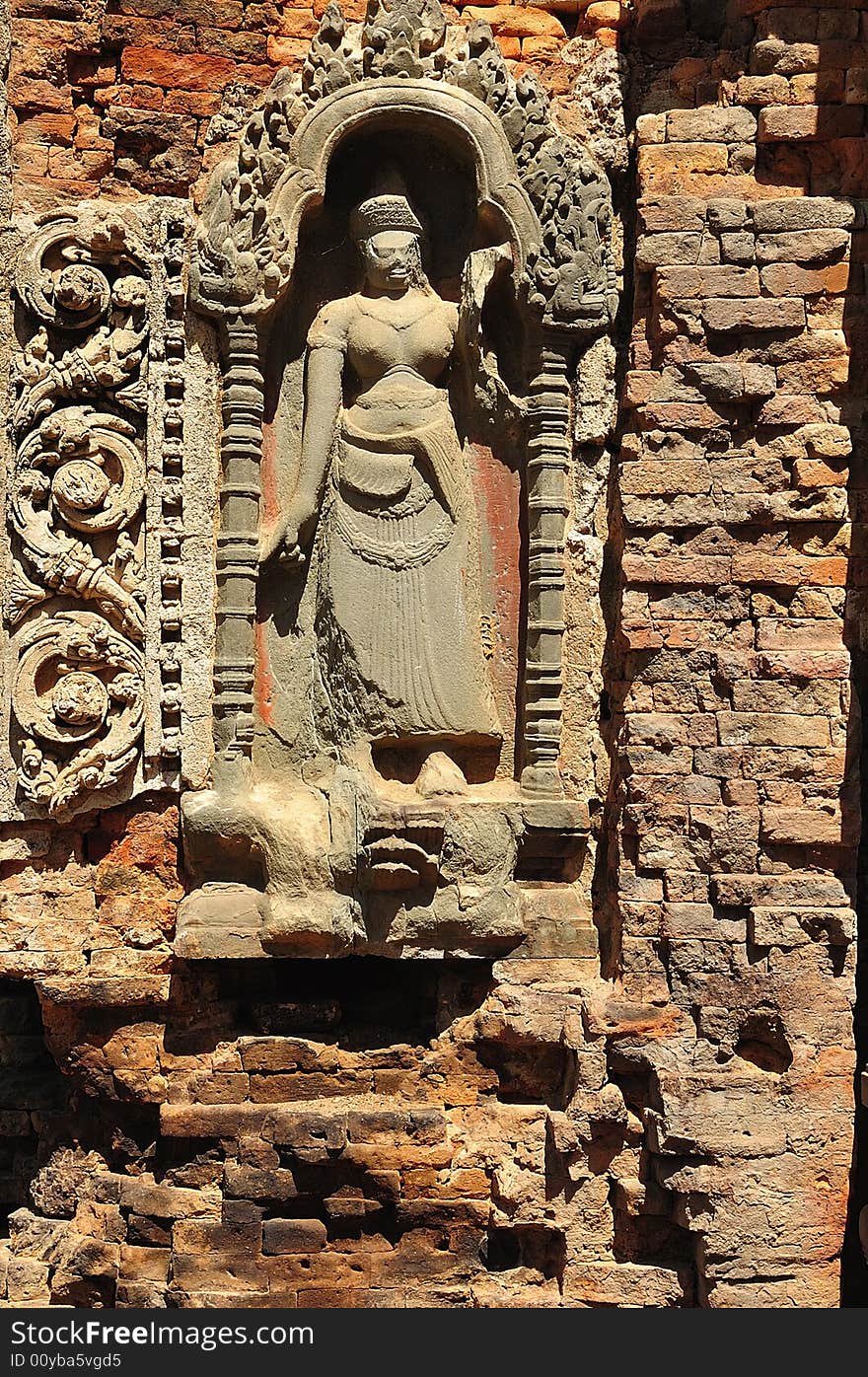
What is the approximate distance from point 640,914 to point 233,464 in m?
2.42

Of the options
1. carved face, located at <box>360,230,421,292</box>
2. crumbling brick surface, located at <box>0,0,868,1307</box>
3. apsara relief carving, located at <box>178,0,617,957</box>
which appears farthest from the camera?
carved face, located at <box>360,230,421,292</box>

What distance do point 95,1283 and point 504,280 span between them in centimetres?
436

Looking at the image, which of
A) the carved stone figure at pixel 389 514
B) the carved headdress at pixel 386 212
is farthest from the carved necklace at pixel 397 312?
the carved headdress at pixel 386 212

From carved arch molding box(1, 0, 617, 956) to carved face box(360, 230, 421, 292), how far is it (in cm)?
30

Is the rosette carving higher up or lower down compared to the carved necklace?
lower down

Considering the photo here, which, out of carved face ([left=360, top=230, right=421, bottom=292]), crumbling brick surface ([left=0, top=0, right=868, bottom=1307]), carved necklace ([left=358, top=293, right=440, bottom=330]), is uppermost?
carved face ([left=360, top=230, right=421, bottom=292])

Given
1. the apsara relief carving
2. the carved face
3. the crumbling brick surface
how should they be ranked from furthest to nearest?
1. the carved face
2. the apsara relief carving
3. the crumbling brick surface

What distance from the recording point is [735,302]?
5.88m

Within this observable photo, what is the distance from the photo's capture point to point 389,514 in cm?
605

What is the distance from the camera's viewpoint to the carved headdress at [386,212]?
6059mm

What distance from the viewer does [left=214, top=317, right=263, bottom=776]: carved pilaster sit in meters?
5.98

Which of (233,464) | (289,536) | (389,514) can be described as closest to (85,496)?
(233,464)

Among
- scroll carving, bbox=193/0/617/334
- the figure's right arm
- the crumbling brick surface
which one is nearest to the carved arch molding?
scroll carving, bbox=193/0/617/334

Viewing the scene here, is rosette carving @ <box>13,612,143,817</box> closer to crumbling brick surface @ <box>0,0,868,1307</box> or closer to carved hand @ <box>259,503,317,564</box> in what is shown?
crumbling brick surface @ <box>0,0,868,1307</box>
